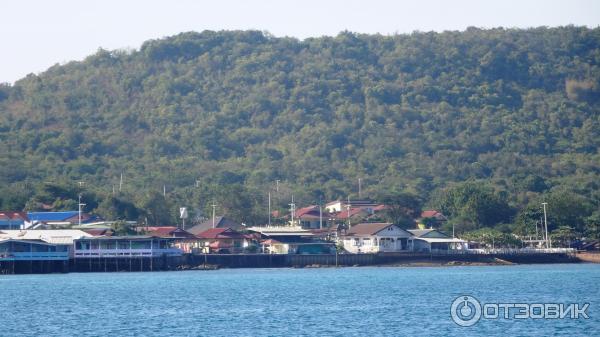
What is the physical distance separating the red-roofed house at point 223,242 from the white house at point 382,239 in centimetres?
1035

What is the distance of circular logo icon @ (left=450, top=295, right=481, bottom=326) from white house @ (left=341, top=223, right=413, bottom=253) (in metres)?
46.3

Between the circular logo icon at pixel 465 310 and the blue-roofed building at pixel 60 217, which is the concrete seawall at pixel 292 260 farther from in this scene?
the circular logo icon at pixel 465 310

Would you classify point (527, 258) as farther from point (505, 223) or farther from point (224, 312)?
point (224, 312)

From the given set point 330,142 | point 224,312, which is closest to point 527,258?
point 224,312

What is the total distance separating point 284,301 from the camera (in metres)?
59.4

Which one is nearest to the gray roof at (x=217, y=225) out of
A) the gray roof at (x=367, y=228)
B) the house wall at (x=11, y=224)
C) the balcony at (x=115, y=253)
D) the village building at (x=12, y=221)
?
the gray roof at (x=367, y=228)

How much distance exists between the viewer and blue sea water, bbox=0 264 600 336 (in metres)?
45.8

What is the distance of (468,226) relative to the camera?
117m

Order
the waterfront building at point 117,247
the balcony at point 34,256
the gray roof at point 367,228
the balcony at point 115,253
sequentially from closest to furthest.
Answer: the balcony at point 34,256 → the waterfront building at point 117,247 → the balcony at point 115,253 → the gray roof at point 367,228

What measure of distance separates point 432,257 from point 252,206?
31.9 m

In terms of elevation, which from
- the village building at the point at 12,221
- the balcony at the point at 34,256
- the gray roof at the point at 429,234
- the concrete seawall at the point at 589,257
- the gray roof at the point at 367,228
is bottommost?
the concrete seawall at the point at 589,257

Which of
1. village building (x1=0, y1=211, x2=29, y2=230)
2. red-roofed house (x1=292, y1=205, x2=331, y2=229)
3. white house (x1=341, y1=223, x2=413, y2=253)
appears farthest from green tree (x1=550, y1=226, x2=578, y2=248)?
village building (x1=0, y1=211, x2=29, y2=230)

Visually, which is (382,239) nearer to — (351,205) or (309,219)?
(309,219)

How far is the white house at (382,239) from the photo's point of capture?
105m
